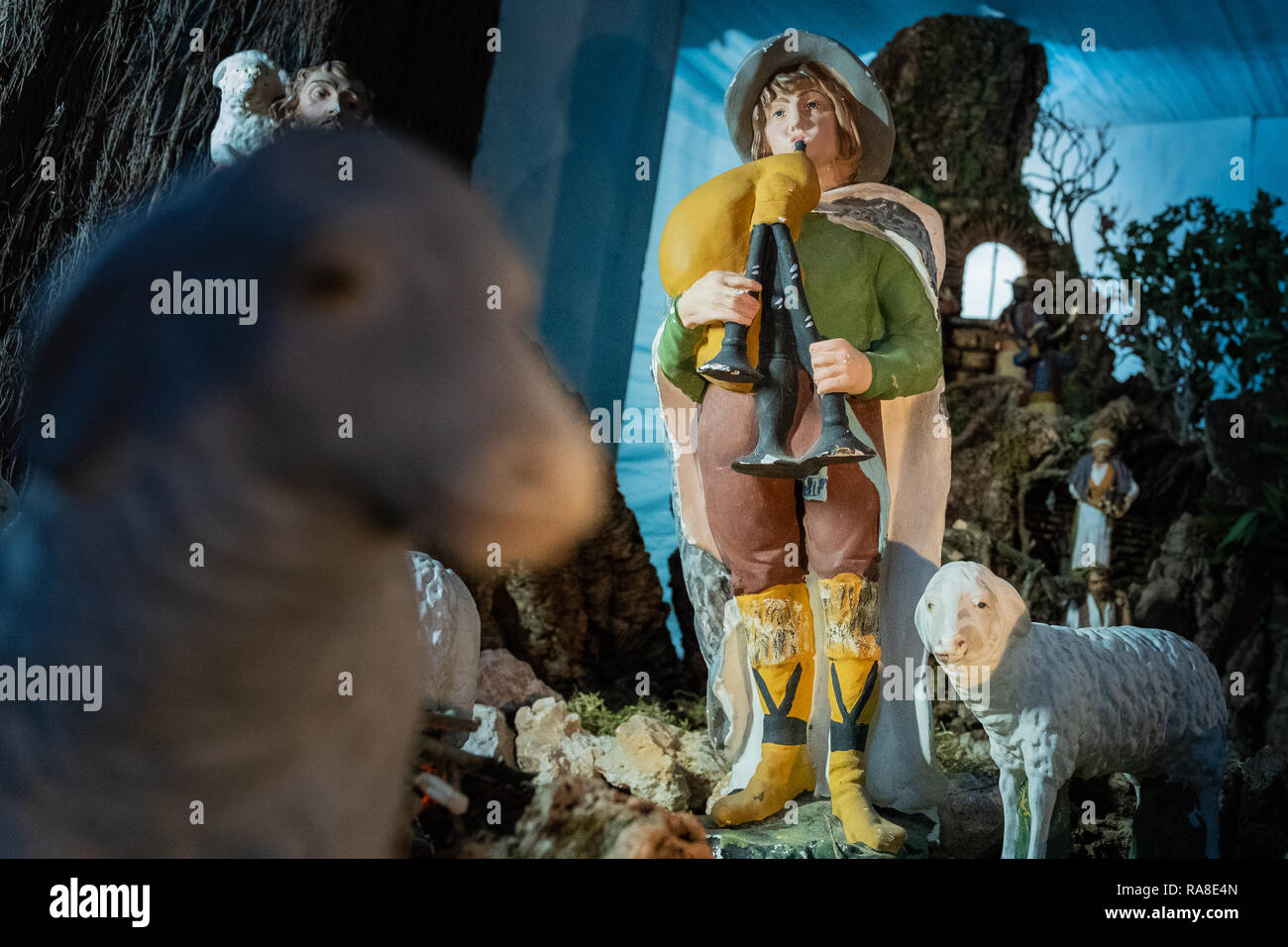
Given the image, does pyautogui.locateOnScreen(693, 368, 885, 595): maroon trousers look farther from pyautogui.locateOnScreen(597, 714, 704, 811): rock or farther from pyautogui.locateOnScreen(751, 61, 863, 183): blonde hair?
pyautogui.locateOnScreen(751, 61, 863, 183): blonde hair

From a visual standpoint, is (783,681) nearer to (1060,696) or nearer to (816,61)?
(1060,696)

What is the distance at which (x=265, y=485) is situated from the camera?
0.91 m

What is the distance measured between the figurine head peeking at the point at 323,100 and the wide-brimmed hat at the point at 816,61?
1.07 meters

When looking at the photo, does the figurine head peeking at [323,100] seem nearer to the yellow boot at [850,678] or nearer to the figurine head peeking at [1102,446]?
the yellow boot at [850,678]

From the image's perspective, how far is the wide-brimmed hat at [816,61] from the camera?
2705mm

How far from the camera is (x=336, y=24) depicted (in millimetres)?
3553

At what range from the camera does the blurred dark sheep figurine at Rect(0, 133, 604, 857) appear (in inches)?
35.0

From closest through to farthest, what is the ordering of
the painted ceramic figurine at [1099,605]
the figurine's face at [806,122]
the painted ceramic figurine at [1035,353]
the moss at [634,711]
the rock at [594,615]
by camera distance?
1. the figurine's face at [806,122]
2. the moss at [634,711]
3. the rock at [594,615]
4. the painted ceramic figurine at [1099,605]
5. the painted ceramic figurine at [1035,353]

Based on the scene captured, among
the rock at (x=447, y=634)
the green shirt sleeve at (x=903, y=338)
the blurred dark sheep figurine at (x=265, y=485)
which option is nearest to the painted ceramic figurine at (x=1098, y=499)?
the green shirt sleeve at (x=903, y=338)

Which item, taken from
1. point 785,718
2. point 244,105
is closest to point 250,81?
point 244,105

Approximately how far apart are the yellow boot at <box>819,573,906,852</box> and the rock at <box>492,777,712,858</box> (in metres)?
0.40

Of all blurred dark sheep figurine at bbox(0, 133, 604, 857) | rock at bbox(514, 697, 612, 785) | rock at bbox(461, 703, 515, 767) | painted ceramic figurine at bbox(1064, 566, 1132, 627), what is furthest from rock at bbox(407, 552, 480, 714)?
painted ceramic figurine at bbox(1064, 566, 1132, 627)

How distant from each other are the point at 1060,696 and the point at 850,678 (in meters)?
0.42

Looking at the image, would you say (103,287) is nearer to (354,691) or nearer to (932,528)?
(354,691)
